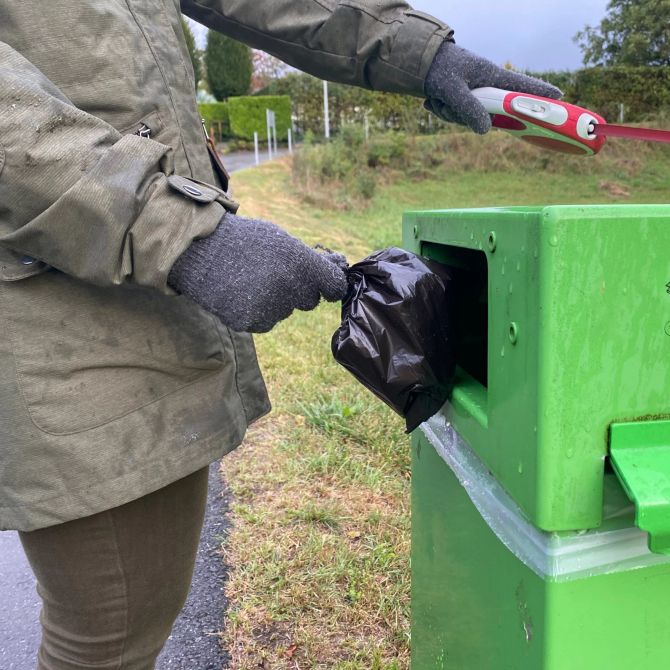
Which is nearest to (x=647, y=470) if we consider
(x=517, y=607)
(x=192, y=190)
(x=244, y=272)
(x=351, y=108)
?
(x=517, y=607)

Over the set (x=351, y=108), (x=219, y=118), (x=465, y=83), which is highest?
(x=465, y=83)

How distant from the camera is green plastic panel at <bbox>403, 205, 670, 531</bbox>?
69 cm

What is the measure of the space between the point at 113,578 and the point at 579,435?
2.32ft

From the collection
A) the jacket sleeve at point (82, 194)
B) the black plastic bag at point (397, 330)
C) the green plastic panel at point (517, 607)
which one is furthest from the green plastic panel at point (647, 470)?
the jacket sleeve at point (82, 194)

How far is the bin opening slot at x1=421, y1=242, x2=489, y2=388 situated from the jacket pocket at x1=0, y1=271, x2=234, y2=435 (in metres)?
0.48

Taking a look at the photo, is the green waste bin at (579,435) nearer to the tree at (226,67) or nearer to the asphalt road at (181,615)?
the asphalt road at (181,615)

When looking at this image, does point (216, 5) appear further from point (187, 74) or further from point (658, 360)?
point (658, 360)

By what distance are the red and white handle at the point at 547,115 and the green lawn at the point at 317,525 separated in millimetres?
1364

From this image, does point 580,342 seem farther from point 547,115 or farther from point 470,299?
point 547,115

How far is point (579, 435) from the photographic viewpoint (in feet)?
2.37

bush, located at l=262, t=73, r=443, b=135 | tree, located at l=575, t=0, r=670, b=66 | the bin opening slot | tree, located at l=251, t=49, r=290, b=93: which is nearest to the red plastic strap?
the bin opening slot

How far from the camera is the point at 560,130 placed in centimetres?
132

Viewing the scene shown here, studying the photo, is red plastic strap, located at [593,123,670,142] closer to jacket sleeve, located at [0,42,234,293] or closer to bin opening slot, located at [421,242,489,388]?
bin opening slot, located at [421,242,489,388]

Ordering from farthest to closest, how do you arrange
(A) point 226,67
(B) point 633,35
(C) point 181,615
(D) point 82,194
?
(A) point 226,67 < (B) point 633,35 < (C) point 181,615 < (D) point 82,194
